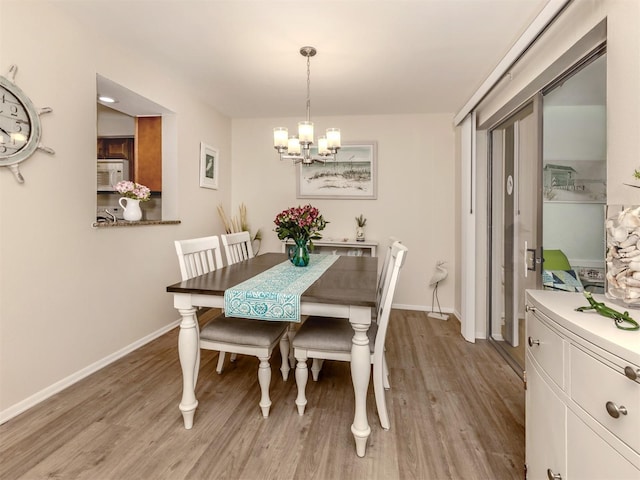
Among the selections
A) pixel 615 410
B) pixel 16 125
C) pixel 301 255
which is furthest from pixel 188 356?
pixel 615 410

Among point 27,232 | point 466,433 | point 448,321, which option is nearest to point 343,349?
point 466,433

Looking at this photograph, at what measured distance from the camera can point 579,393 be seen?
913mm

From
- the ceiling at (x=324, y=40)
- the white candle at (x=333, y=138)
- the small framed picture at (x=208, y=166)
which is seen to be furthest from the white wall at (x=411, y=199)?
the white candle at (x=333, y=138)

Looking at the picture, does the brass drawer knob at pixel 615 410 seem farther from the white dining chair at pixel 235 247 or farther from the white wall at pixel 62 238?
the white wall at pixel 62 238

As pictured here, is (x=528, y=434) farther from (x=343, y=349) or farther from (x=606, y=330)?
(x=343, y=349)

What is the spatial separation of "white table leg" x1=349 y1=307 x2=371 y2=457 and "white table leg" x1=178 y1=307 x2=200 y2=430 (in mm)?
846

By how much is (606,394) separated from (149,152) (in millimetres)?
3660

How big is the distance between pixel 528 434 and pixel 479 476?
1.10 ft

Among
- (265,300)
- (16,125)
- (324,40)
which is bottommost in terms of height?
(265,300)

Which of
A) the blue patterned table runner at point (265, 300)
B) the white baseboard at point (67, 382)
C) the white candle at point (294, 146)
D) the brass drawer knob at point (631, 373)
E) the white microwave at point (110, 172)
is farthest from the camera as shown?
the white microwave at point (110, 172)

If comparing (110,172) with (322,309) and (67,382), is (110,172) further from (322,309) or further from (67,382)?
(322,309)

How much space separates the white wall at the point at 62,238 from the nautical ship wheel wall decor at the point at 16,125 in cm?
5

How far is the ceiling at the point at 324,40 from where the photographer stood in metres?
2.01

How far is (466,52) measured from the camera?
2.52 m
